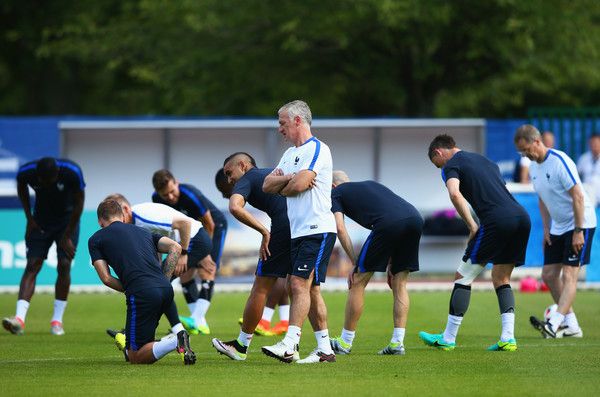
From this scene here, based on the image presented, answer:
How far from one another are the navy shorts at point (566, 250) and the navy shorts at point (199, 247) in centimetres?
376

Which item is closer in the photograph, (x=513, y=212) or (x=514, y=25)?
(x=513, y=212)

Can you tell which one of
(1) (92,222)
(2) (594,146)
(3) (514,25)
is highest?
(3) (514,25)

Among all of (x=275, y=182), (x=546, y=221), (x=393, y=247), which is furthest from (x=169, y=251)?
(x=546, y=221)

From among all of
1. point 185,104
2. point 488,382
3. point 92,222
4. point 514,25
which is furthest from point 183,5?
point 488,382

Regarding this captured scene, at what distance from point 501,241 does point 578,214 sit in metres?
1.81

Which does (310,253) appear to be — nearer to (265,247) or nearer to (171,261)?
(265,247)

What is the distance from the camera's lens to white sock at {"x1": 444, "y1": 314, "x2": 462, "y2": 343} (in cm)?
1188

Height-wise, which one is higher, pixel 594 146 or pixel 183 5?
pixel 183 5

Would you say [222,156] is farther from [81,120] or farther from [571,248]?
[571,248]

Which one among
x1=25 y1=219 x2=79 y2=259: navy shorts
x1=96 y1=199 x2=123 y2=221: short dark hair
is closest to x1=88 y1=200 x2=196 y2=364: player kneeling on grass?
x1=96 y1=199 x2=123 y2=221: short dark hair

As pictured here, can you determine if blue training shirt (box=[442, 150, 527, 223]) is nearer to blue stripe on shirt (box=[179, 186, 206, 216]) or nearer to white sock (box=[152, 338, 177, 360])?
white sock (box=[152, 338, 177, 360])

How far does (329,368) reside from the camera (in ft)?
34.1

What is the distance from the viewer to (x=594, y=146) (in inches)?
854

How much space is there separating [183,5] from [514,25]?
847 cm
